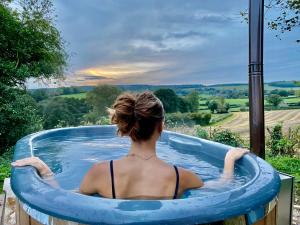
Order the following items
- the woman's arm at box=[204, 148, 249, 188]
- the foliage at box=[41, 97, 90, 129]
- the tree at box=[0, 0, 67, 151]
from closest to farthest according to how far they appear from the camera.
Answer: the woman's arm at box=[204, 148, 249, 188]
the tree at box=[0, 0, 67, 151]
the foliage at box=[41, 97, 90, 129]

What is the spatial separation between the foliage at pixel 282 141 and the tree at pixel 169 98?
2.44 metres

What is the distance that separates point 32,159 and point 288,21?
5673mm

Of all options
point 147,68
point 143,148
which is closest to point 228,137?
point 147,68

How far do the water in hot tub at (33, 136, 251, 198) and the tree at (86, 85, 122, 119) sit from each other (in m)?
3.51

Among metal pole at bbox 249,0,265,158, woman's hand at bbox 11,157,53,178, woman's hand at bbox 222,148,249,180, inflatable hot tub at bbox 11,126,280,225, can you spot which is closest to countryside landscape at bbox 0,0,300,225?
metal pole at bbox 249,0,265,158

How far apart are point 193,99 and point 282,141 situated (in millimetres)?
2626

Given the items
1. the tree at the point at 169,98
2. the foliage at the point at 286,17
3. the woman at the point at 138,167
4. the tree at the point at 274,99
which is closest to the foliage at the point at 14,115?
the tree at the point at 169,98

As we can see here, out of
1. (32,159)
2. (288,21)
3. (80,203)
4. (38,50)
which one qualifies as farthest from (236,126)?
(80,203)

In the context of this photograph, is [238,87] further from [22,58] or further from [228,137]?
[22,58]

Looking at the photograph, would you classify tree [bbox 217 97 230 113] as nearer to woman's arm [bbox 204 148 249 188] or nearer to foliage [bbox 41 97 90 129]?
foliage [bbox 41 97 90 129]

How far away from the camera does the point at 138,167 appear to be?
1.63m

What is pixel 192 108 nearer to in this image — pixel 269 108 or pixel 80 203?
pixel 269 108

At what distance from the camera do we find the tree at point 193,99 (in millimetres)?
8210

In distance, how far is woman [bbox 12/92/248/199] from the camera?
63.6 inches
